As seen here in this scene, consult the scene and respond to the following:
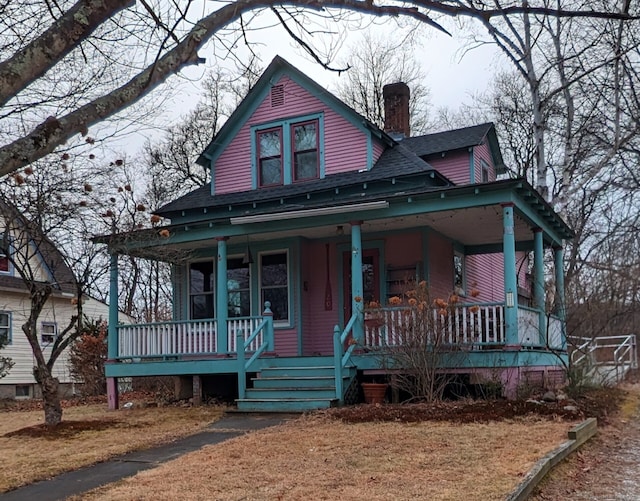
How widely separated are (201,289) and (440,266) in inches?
211

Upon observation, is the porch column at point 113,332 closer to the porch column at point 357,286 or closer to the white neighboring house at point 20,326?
the porch column at point 357,286

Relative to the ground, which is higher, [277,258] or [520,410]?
[277,258]

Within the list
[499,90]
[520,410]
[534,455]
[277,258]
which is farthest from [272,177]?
[499,90]

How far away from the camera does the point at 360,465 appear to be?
654cm

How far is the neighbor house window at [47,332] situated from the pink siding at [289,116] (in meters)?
11.1

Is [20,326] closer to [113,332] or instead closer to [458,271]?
[113,332]

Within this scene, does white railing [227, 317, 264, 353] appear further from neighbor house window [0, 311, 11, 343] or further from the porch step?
neighbor house window [0, 311, 11, 343]

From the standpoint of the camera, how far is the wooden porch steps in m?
10.9

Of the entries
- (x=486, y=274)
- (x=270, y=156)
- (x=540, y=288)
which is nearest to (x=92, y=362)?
(x=270, y=156)

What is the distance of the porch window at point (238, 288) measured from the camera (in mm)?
15281

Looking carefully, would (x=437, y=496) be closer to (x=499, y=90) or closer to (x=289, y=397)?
(x=289, y=397)

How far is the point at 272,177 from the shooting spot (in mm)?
15766

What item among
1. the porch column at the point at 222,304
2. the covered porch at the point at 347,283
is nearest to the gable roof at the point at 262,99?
the covered porch at the point at 347,283

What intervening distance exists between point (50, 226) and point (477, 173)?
32.2ft
